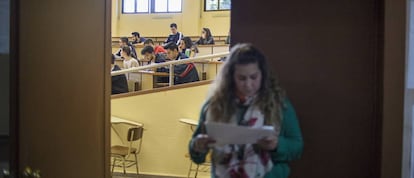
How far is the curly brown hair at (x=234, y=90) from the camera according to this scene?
1427mm

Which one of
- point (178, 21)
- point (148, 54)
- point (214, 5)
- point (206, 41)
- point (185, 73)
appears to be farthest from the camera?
point (178, 21)

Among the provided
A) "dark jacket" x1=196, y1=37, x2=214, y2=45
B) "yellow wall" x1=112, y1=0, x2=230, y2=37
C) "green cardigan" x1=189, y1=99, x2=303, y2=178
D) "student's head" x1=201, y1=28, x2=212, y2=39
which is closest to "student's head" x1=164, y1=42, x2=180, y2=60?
"green cardigan" x1=189, y1=99, x2=303, y2=178

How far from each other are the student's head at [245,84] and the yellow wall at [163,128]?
74.0 inches

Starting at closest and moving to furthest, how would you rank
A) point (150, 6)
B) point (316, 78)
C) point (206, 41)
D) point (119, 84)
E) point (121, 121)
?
point (316, 78) → point (121, 121) → point (119, 84) → point (206, 41) → point (150, 6)

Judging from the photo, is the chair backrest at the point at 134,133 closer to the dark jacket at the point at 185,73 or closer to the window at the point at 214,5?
the dark jacket at the point at 185,73

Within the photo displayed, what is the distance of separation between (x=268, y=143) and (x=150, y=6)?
10.2 m

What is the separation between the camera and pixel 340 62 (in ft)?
6.09

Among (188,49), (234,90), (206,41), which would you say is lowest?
(234,90)

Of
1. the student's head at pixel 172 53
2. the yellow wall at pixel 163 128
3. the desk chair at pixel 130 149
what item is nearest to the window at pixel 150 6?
the student's head at pixel 172 53

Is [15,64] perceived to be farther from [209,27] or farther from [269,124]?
[209,27]

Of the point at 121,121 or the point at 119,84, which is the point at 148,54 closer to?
the point at 119,84

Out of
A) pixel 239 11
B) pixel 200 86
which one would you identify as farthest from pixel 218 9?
pixel 239 11

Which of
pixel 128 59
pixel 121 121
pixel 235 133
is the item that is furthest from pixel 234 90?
pixel 128 59

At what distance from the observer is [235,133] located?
133 cm
